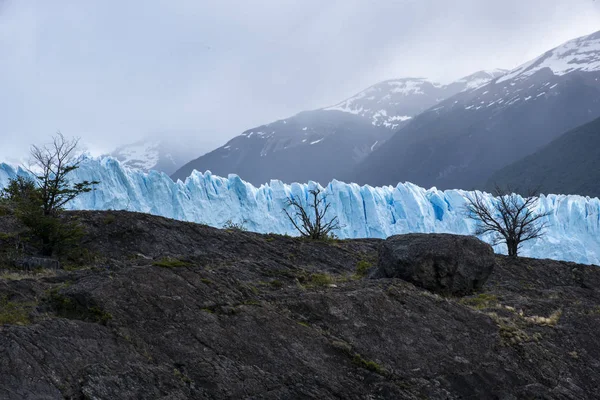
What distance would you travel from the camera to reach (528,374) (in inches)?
366

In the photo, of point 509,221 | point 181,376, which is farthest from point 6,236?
point 509,221

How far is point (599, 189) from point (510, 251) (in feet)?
252

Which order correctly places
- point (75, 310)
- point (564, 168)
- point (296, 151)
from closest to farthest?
point (75, 310) < point (564, 168) < point (296, 151)

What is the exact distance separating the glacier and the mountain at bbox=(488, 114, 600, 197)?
109 ft

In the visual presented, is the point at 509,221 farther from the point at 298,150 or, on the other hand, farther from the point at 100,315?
the point at 298,150

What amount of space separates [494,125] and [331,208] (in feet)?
316

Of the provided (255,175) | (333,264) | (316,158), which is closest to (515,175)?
(316,158)

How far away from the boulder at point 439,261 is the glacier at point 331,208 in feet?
139

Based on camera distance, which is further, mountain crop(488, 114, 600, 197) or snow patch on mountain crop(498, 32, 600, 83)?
snow patch on mountain crop(498, 32, 600, 83)

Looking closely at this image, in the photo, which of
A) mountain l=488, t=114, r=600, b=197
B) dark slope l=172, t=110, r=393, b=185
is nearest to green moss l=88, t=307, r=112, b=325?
mountain l=488, t=114, r=600, b=197

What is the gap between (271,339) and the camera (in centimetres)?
859

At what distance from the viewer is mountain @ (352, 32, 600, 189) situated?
133 m

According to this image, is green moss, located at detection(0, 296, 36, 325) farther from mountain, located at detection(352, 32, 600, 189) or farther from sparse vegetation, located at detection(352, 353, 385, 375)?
mountain, located at detection(352, 32, 600, 189)

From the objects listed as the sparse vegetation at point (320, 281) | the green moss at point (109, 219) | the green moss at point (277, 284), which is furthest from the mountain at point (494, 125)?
the green moss at point (277, 284)
